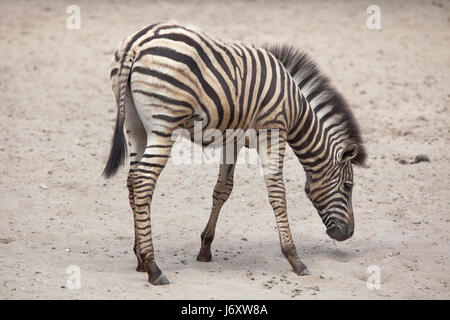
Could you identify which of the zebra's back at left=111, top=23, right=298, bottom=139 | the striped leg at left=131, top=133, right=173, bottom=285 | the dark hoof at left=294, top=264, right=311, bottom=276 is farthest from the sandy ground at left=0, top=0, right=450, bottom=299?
the zebra's back at left=111, top=23, right=298, bottom=139

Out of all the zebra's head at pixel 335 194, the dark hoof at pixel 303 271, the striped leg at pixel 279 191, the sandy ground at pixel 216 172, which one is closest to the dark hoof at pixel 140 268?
the sandy ground at pixel 216 172

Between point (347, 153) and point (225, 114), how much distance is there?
1.40 m

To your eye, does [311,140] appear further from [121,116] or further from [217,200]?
[121,116]

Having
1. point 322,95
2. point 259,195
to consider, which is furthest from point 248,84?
point 259,195

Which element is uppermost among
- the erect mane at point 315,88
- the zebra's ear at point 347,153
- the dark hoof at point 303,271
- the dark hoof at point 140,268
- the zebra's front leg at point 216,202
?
the erect mane at point 315,88

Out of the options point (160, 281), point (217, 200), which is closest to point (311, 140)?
point (217, 200)

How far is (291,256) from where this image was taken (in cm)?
634

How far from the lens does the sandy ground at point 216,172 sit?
6121mm

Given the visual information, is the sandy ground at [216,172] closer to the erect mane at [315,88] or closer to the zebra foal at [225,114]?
the zebra foal at [225,114]

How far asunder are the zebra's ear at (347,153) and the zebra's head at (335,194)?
3 cm

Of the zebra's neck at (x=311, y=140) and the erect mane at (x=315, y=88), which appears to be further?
the erect mane at (x=315, y=88)

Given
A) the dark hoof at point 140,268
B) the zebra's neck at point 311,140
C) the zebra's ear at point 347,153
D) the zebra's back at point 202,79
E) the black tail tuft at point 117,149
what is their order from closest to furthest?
the zebra's back at point 202,79, the black tail tuft at point 117,149, the dark hoof at point 140,268, the zebra's ear at point 347,153, the zebra's neck at point 311,140

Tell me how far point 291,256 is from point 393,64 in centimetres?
724

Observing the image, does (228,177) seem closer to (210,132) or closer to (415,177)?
(210,132)
